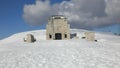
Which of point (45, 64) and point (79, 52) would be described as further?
point (79, 52)

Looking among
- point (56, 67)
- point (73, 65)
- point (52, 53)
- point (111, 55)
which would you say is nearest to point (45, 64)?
point (56, 67)

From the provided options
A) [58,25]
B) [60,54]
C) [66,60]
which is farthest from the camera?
[58,25]

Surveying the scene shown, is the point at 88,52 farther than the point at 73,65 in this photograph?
Yes

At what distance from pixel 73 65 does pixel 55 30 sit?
33035 millimetres

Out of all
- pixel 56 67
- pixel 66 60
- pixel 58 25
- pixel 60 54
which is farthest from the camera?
pixel 58 25

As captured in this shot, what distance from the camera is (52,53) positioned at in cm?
3145

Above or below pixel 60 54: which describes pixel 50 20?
above

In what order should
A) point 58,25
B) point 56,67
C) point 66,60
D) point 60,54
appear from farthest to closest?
point 58,25 < point 60,54 < point 66,60 < point 56,67

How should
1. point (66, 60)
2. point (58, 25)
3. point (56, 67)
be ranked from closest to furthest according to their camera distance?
point (56, 67) → point (66, 60) → point (58, 25)

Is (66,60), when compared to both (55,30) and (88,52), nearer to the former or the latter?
(88,52)

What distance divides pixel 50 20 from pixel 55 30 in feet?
10.7

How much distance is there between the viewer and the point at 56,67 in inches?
977

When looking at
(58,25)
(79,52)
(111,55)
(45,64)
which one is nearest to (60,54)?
(79,52)

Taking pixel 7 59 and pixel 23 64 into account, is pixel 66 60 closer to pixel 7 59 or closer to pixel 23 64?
pixel 23 64
